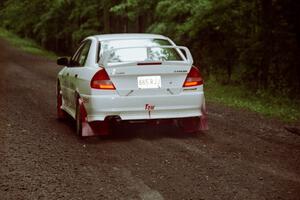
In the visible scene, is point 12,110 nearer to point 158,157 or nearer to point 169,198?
point 158,157

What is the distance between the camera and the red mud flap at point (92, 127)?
8680 millimetres

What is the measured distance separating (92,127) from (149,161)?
70.2 inches

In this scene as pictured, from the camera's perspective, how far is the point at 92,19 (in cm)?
3509

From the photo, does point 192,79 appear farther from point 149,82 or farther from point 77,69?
point 77,69

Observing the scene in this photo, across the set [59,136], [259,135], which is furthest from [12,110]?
[259,135]

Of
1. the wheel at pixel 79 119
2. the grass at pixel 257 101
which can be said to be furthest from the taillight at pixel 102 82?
the grass at pixel 257 101

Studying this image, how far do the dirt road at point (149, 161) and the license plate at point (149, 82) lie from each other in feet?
2.72

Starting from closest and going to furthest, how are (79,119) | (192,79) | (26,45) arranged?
(192,79) < (79,119) < (26,45)

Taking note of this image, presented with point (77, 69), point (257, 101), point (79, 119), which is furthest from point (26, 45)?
point (79, 119)

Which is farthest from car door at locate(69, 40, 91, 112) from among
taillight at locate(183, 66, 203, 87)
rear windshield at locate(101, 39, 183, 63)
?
taillight at locate(183, 66, 203, 87)

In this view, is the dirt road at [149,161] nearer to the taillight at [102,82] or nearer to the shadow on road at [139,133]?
the shadow on road at [139,133]

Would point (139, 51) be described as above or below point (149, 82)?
above

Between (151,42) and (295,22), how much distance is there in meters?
7.72

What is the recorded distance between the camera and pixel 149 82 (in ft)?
27.9
